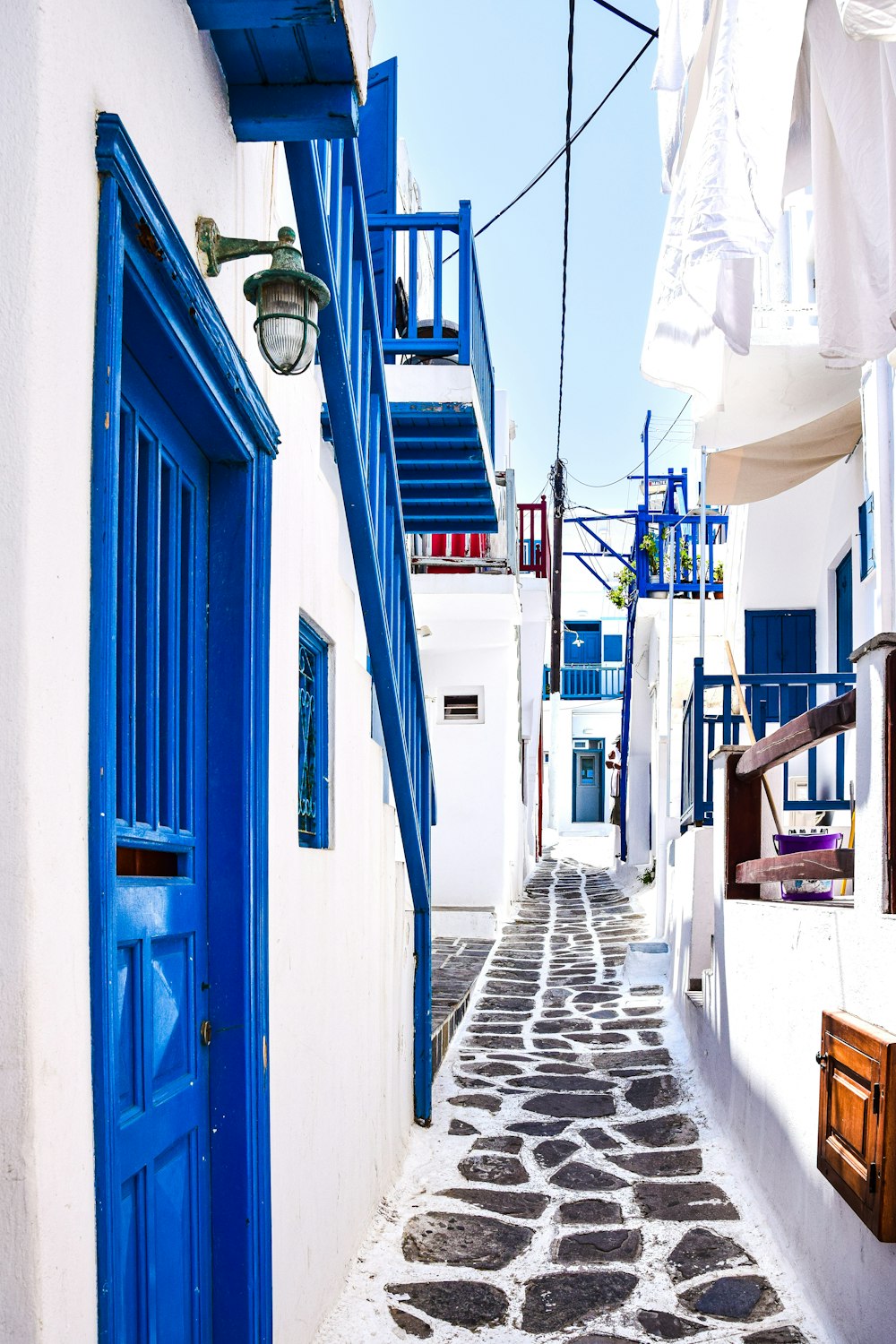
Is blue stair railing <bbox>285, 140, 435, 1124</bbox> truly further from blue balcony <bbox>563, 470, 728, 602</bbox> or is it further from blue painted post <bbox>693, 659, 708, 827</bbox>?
blue balcony <bbox>563, 470, 728, 602</bbox>

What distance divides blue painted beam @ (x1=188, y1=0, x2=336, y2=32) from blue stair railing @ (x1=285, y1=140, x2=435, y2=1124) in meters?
0.58

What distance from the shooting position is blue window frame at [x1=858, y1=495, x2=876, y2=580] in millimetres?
8180

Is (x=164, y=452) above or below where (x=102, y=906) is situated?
above

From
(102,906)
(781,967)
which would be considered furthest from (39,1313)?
(781,967)

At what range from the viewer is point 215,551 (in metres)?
3.10

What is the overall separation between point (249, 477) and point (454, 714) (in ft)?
35.2

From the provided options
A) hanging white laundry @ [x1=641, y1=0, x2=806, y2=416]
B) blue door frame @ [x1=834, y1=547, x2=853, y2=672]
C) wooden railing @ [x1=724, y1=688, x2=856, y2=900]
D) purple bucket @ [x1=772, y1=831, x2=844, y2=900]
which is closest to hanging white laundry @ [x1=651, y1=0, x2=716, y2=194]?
hanging white laundry @ [x1=641, y1=0, x2=806, y2=416]

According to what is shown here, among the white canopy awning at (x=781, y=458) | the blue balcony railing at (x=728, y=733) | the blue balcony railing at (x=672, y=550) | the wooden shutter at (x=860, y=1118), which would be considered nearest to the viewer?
the wooden shutter at (x=860, y=1118)

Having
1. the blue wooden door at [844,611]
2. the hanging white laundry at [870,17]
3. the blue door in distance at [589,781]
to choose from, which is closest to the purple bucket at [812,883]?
the hanging white laundry at [870,17]

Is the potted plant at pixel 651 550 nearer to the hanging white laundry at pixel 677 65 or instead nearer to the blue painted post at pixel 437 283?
the blue painted post at pixel 437 283

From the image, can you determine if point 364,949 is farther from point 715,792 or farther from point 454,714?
point 454,714

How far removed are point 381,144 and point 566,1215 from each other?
225 inches

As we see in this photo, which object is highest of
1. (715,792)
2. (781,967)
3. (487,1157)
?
(715,792)

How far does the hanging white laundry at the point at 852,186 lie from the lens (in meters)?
3.82
